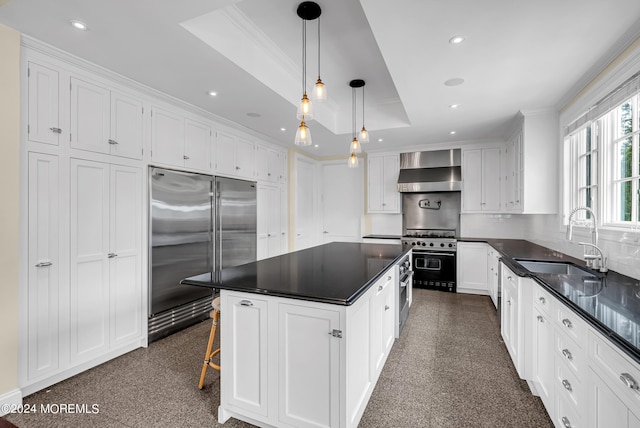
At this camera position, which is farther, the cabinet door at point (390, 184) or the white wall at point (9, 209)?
the cabinet door at point (390, 184)

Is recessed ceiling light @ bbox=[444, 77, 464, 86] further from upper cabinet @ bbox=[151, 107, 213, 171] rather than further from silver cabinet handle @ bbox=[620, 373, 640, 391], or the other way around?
upper cabinet @ bbox=[151, 107, 213, 171]

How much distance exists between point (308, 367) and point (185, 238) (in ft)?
7.61

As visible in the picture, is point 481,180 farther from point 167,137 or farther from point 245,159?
point 167,137

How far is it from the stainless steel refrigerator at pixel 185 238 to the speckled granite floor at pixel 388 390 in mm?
329

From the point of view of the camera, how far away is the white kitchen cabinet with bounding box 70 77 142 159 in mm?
2459

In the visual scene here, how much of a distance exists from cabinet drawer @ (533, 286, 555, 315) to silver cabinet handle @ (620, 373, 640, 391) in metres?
0.78

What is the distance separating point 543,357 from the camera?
199cm

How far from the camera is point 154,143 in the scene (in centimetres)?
307

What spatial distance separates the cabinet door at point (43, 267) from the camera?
2.19m

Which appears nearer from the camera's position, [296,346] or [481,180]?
[296,346]

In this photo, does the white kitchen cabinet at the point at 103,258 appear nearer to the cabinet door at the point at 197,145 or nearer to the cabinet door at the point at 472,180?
the cabinet door at the point at 197,145

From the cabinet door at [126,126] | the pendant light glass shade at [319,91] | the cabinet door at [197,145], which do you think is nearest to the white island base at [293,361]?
the pendant light glass shade at [319,91]

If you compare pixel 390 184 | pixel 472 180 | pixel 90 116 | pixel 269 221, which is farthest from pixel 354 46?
pixel 472 180

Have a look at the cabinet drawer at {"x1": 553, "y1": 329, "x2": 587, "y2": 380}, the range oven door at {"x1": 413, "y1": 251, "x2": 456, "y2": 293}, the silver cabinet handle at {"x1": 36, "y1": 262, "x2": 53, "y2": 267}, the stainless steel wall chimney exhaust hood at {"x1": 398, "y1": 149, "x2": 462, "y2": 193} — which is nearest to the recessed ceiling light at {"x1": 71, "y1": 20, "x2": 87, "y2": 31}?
the silver cabinet handle at {"x1": 36, "y1": 262, "x2": 53, "y2": 267}
